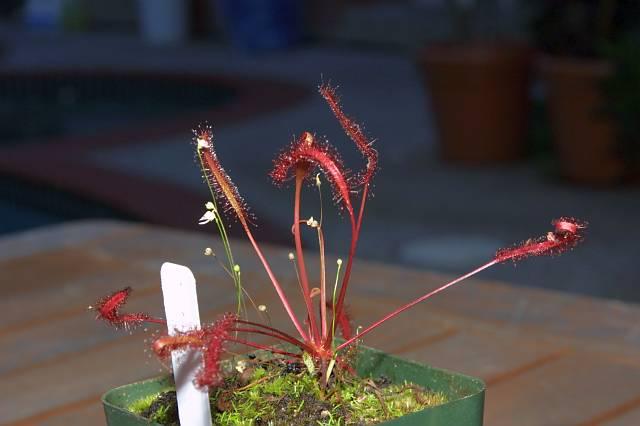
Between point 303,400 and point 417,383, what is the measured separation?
0.38ft

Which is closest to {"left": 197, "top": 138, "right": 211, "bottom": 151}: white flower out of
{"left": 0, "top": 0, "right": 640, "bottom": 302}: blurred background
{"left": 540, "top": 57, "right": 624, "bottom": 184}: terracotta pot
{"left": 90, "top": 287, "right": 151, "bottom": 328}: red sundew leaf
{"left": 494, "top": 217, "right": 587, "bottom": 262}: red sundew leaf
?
{"left": 90, "top": 287, "right": 151, "bottom": 328}: red sundew leaf

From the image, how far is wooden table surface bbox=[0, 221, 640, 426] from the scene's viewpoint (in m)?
1.27

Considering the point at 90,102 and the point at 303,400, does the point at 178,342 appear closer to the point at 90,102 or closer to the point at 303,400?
the point at 303,400

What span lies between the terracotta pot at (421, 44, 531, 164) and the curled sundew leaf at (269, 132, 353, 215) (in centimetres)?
409

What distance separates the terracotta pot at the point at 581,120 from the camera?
4340 mm

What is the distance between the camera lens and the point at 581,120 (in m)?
4.44

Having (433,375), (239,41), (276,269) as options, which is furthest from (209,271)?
(239,41)

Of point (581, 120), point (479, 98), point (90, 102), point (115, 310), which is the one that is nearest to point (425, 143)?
point (479, 98)

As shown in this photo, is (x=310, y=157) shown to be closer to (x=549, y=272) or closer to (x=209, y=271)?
(x=209, y=271)

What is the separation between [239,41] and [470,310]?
7.58 m

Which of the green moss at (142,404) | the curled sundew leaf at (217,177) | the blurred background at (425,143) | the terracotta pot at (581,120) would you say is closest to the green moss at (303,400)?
the green moss at (142,404)

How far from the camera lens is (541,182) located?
4645mm

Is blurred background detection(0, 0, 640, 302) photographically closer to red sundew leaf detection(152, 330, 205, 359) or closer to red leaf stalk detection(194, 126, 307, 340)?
red leaf stalk detection(194, 126, 307, 340)

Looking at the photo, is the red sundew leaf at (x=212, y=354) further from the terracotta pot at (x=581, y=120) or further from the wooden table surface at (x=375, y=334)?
the terracotta pot at (x=581, y=120)
